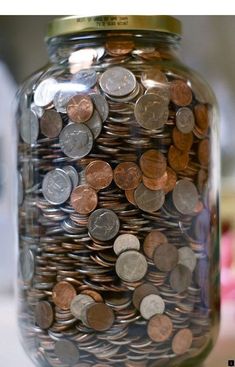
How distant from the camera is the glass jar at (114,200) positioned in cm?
52

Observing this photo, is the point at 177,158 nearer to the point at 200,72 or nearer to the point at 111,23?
the point at 111,23

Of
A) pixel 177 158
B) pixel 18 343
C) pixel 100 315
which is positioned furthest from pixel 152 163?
pixel 18 343

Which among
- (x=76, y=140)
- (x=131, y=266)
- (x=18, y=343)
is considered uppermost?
(x=76, y=140)

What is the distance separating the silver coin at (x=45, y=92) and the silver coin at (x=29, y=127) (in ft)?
0.04

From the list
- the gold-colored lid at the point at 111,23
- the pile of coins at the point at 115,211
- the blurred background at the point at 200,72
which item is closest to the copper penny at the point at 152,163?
the pile of coins at the point at 115,211

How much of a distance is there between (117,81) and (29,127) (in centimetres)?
9

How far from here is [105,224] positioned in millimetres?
522

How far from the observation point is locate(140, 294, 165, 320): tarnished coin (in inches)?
20.9

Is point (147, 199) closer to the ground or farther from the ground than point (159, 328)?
farther from the ground

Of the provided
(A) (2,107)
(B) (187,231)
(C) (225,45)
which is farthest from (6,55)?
(B) (187,231)

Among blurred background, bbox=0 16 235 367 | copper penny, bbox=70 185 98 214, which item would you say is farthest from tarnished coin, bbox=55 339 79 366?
blurred background, bbox=0 16 235 367

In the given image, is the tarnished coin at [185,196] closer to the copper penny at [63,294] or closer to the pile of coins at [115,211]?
the pile of coins at [115,211]

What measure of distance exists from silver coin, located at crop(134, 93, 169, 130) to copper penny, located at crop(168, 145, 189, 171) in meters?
0.02
